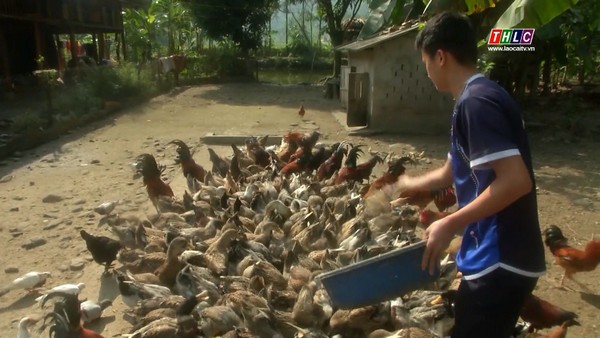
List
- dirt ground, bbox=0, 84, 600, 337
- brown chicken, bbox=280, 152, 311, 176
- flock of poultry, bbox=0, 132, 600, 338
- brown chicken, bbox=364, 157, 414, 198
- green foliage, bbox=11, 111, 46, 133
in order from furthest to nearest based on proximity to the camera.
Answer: green foliage, bbox=11, 111, 46, 133 < brown chicken, bbox=280, 152, 311, 176 < brown chicken, bbox=364, 157, 414, 198 < dirt ground, bbox=0, 84, 600, 337 < flock of poultry, bbox=0, 132, 600, 338

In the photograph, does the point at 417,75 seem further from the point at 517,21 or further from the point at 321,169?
the point at 517,21

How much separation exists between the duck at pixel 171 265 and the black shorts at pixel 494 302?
9.62 feet

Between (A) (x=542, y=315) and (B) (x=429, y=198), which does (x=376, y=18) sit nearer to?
(B) (x=429, y=198)

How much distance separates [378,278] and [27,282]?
12.5ft

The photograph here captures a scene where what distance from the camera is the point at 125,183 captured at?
28.3ft

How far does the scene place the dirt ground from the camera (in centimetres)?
508

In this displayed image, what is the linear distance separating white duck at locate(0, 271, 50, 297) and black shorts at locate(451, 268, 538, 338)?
422 cm

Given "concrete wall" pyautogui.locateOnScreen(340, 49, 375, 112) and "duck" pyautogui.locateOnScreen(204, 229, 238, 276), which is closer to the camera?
"duck" pyautogui.locateOnScreen(204, 229, 238, 276)

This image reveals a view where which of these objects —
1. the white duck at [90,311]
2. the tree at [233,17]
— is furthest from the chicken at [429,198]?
the tree at [233,17]

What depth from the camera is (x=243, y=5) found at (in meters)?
25.8

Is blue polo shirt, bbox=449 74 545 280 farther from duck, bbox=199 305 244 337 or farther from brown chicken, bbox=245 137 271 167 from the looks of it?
brown chicken, bbox=245 137 271 167

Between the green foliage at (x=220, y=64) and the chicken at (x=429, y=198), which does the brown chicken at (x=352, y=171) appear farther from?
the green foliage at (x=220, y=64)

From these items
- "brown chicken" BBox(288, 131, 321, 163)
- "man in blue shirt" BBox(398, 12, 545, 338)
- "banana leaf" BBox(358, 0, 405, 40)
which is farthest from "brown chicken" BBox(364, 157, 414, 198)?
"banana leaf" BBox(358, 0, 405, 40)

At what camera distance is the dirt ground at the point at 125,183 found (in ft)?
16.7
